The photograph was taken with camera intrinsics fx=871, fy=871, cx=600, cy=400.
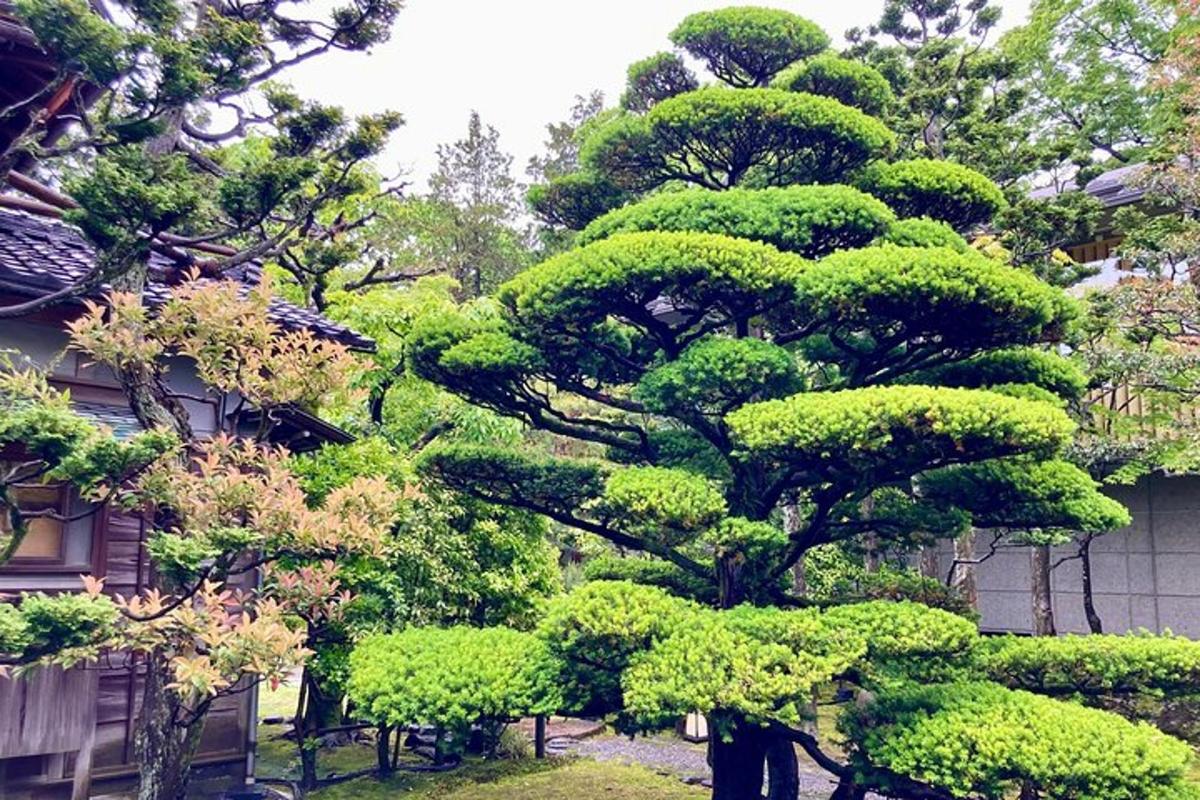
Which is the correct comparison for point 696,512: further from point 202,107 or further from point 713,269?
point 202,107

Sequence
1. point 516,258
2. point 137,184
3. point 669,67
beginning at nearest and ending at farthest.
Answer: point 137,184, point 669,67, point 516,258

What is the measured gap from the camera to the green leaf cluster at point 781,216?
6211mm

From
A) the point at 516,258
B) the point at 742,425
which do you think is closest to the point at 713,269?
the point at 742,425

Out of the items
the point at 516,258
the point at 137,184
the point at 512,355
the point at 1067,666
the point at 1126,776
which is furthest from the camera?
the point at 516,258

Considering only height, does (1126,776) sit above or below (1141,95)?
below

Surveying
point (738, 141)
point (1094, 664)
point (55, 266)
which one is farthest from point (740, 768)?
point (55, 266)

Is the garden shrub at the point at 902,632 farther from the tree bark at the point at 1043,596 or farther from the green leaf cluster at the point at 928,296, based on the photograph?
the tree bark at the point at 1043,596

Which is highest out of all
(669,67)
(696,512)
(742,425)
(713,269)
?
(669,67)

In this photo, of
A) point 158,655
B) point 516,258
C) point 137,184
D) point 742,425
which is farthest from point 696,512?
point 516,258

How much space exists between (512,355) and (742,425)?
1856 mm

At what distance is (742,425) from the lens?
18.3 ft

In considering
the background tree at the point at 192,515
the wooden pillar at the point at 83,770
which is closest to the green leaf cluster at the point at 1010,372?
the background tree at the point at 192,515

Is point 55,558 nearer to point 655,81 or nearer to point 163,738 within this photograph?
point 163,738

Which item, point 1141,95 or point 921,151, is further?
point 1141,95
